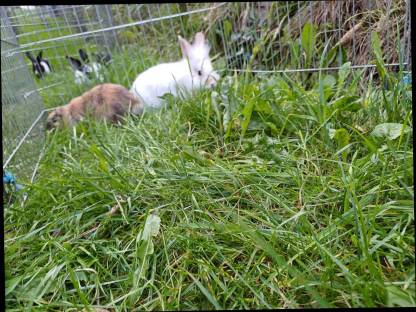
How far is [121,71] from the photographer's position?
2.71m

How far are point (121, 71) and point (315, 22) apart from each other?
1.55 meters

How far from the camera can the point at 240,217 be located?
879 millimetres

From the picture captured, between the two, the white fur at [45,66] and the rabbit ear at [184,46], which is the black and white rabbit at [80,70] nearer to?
the white fur at [45,66]

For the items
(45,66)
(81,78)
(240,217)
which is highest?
(45,66)

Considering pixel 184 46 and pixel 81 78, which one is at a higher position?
pixel 184 46

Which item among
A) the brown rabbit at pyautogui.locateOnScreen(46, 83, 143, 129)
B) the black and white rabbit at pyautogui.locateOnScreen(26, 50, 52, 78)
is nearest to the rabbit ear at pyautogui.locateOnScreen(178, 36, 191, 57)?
the brown rabbit at pyautogui.locateOnScreen(46, 83, 143, 129)

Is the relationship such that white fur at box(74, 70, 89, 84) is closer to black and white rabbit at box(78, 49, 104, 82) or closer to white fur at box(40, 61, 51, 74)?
black and white rabbit at box(78, 49, 104, 82)

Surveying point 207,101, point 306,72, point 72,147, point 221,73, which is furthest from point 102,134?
point 306,72

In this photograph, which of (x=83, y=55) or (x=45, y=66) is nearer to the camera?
(x=45, y=66)

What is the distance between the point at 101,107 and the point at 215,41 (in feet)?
3.22

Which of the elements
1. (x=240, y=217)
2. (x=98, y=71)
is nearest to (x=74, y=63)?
(x=98, y=71)

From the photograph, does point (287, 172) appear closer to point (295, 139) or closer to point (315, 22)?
point (295, 139)

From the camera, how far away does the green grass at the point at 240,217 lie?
69 centimetres

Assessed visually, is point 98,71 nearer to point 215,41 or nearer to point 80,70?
point 80,70
